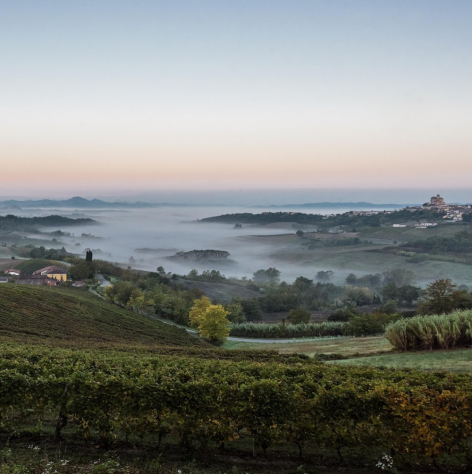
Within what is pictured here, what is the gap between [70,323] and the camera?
124 feet

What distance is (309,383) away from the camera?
8.89 meters

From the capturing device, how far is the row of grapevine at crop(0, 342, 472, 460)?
304 inches

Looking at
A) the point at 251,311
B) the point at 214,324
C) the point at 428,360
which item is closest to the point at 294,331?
the point at 214,324

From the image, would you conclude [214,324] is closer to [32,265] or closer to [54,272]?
[54,272]

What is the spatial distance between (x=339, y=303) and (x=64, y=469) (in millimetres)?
104239

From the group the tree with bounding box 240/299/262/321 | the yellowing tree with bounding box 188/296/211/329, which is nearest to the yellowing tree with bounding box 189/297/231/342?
the yellowing tree with bounding box 188/296/211/329

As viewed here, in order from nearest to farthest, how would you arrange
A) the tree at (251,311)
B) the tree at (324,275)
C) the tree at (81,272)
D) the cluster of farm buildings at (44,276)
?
the tree at (251,311)
the cluster of farm buildings at (44,276)
the tree at (81,272)
the tree at (324,275)

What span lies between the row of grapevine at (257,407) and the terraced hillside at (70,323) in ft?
65.4

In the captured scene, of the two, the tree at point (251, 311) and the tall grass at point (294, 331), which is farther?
the tree at point (251, 311)

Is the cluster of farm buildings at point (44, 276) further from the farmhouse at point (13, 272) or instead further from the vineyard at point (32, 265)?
the vineyard at point (32, 265)

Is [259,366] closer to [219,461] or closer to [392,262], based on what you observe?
[219,461]

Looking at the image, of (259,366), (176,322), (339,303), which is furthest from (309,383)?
(339,303)

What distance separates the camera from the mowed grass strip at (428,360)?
589 inches

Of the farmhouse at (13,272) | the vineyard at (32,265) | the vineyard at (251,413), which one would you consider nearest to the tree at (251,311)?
the vineyard at (32,265)
